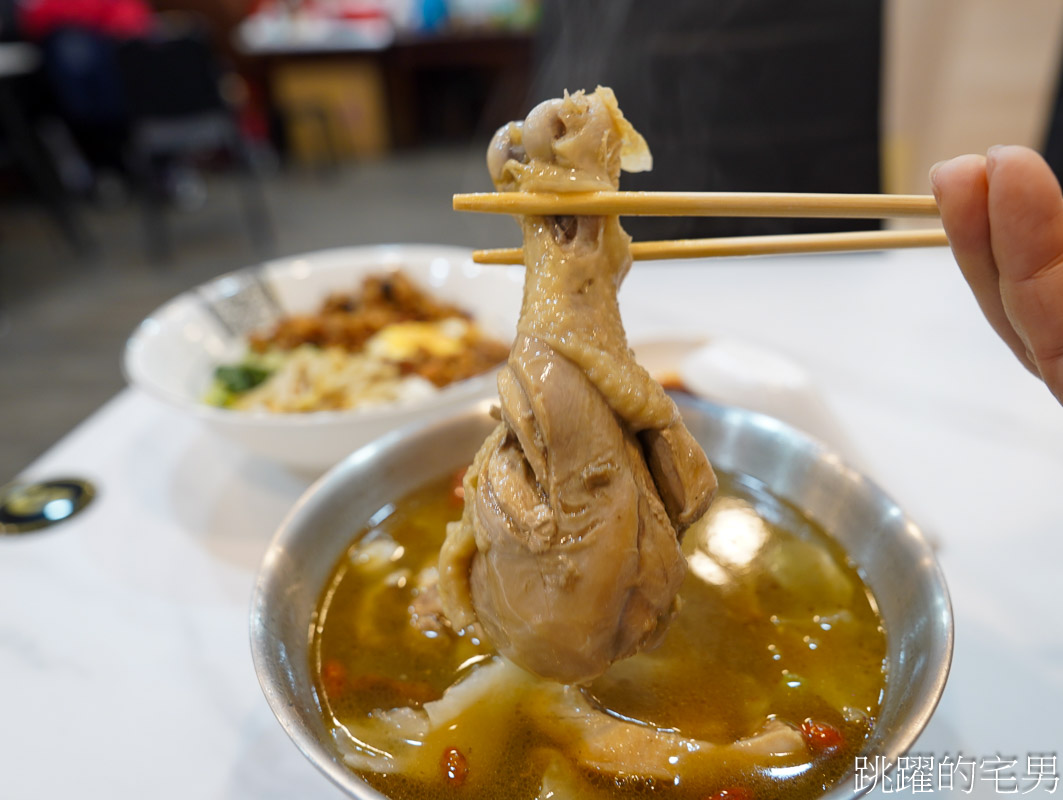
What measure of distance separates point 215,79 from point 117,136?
2.68 metres

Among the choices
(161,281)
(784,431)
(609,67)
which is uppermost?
(609,67)

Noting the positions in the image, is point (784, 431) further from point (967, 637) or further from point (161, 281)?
point (161, 281)

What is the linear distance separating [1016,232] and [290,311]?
2.28 m

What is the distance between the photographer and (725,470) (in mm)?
1579

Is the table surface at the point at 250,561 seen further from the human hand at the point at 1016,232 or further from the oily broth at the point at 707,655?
the human hand at the point at 1016,232

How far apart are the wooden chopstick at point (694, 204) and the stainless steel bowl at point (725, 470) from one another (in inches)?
21.0

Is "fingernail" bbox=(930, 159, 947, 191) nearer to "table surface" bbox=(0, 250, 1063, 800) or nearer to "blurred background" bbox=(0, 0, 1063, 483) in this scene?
"table surface" bbox=(0, 250, 1063, 800)

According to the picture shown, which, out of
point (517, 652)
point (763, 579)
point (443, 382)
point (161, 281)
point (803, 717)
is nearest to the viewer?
point (517, 652)

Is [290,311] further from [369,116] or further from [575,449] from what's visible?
[369,116]

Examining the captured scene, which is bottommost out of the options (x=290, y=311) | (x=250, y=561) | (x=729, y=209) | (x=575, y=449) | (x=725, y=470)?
(x=250, y=561)

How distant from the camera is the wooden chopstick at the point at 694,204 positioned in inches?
36.7

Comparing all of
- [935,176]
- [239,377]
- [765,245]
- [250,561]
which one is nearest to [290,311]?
[239,377]

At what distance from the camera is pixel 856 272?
9.46ft

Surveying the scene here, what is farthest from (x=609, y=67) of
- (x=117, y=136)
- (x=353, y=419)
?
(x=117, y=136)
